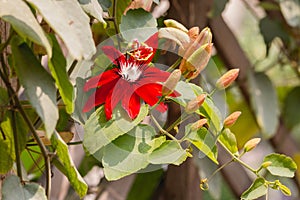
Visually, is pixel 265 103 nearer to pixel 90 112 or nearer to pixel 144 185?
pixel 144 185

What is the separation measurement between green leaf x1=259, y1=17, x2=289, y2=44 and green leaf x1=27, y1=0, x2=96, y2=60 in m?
0.81

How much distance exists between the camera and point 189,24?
108 cm

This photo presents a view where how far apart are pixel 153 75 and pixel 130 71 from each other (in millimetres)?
18

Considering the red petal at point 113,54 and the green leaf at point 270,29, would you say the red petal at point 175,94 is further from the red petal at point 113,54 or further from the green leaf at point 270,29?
the green leaf at point 270,29

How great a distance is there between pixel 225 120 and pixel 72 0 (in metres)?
0.17

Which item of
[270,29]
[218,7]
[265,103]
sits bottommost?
[265,103]

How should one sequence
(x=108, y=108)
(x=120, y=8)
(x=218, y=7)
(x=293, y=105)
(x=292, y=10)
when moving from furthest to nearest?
1. (x=293, y=105)
2. (x=292, y=10)
3. (x=218, y=7)
4. (x=120, y=8)
5. (x=108, y=108)

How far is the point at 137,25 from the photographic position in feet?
1.61

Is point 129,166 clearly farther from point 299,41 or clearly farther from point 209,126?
point 299,41

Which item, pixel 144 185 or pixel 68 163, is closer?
pixel 68 163

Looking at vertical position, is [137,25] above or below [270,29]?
above

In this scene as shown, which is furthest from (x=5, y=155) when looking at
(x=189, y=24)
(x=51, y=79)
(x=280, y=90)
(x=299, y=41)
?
(x=280, y=90)

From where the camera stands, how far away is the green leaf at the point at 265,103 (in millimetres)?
1201

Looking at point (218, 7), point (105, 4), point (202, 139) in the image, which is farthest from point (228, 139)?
point (218, 7)
